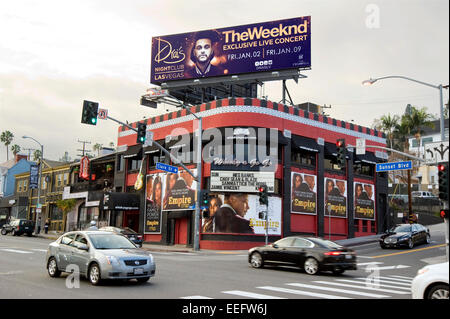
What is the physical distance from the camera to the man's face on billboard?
40.6 metres

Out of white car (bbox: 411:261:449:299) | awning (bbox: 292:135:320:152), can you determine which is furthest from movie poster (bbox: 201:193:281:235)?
white car (bbox: 411:261:449:299)

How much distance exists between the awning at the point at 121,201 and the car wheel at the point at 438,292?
109ft

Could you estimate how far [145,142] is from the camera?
24906 millimetres

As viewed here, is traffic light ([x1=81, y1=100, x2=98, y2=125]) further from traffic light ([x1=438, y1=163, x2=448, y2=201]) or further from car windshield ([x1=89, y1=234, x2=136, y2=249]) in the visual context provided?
traffic light ([x1=438, y1=163, x2=448, y2=201])

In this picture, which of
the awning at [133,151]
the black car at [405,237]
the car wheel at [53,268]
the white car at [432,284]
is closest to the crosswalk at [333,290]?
the white car at [432,284]

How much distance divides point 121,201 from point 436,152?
27.1 m

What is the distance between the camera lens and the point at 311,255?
57.4 feet

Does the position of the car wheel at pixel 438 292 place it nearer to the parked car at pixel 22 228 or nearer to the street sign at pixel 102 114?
the street sign at pixel 102 114

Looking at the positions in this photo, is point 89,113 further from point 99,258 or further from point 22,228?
point 22,228

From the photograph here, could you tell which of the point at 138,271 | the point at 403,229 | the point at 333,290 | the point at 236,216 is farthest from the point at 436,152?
the point at 236,216

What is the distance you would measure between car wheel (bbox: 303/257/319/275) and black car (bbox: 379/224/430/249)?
14.3 meters

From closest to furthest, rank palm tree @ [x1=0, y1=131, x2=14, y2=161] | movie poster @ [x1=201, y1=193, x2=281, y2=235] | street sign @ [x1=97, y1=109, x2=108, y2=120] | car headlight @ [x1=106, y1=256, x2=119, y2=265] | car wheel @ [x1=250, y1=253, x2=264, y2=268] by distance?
car headlight @ [x1=106, y1=256, x2=119, y2=265]
car wheel @ [x1=250, y1=253, x2=264, y2=268]
street sign @ [x1=97, y1=109, x2=108, y2=120]
movie poster @ [x1=201, y1=193, x2=281, y2=235]
palm tree @ [x1=0, y1=131, x2=14, y2=161]

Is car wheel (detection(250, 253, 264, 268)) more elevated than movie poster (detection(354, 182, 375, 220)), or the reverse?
movie poster (detection(354, 182, 375, 220))
